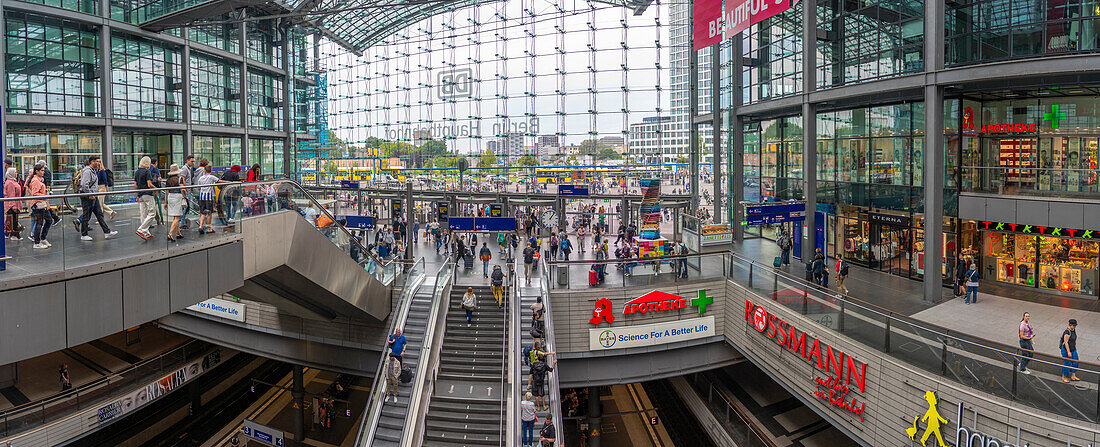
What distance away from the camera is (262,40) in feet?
121

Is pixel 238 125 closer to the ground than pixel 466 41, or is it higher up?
closer to the ground

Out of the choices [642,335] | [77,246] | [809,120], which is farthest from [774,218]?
[77,246]

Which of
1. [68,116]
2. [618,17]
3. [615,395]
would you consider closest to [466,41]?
[618,17]

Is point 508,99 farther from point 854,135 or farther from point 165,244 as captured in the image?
point 165,244

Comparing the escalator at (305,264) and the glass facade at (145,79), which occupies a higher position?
the glass facade at (145,79)

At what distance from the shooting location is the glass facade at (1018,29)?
47.0 ft

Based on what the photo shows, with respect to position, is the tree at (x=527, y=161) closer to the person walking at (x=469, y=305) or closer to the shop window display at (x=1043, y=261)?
the person walking at (x=469, y=305)

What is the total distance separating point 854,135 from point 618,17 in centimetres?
1716

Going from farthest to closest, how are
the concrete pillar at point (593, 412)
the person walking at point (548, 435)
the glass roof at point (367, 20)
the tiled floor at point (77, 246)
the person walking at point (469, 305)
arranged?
the glass roof at point (367, 20) → the concrete pillar at point (593, 412) → the person walking at point (469, 305) → the person walking at point (548, 435) → the tiled floor at point (77, 246)

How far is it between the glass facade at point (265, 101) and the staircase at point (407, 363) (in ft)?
82.1

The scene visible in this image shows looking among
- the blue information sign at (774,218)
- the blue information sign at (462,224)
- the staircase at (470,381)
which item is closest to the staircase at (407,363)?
the staircase at (470,381)

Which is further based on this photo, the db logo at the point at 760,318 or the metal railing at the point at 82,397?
the db logo at the point at 760,318

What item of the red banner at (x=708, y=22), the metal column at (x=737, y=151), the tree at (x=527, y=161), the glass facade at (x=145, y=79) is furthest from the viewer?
the tree at (x=527, y=161)

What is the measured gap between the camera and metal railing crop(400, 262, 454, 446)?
36.7 ft
